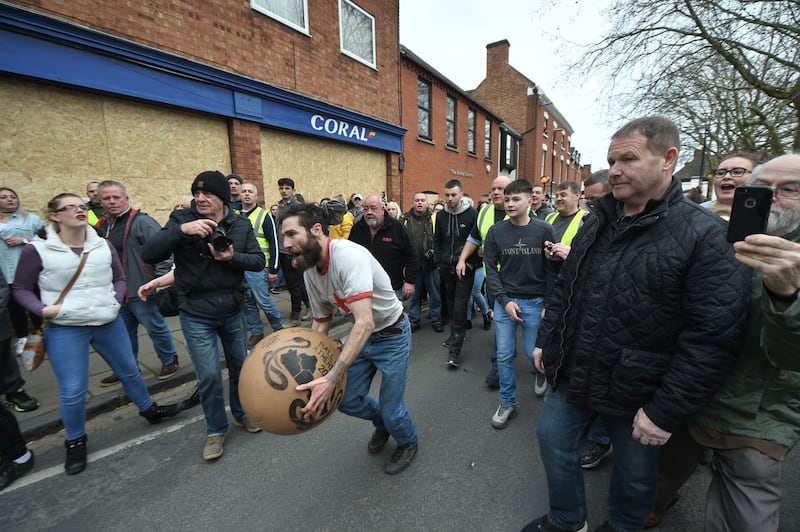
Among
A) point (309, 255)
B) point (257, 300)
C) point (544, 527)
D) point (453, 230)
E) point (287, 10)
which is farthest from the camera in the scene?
point (287, 10)

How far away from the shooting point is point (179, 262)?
2.82 metres

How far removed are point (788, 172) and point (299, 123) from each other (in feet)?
28.6

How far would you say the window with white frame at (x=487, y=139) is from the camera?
65.3 ft

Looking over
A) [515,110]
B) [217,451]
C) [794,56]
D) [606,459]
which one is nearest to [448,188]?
[606,459]

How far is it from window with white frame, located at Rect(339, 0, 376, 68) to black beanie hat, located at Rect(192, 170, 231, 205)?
867cm

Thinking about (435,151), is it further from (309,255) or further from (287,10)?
(309,255)

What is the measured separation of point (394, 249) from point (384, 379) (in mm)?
2442

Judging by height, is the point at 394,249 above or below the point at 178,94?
below

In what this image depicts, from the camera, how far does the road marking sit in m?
2.71

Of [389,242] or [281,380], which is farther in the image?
[389,242]

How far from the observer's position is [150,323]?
4008mm

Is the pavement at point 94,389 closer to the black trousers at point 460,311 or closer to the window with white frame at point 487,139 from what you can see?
the black trousers at point 460,311

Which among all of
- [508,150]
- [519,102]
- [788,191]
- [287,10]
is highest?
[519,102]

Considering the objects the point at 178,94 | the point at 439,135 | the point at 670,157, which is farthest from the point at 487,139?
the point at 670,157
